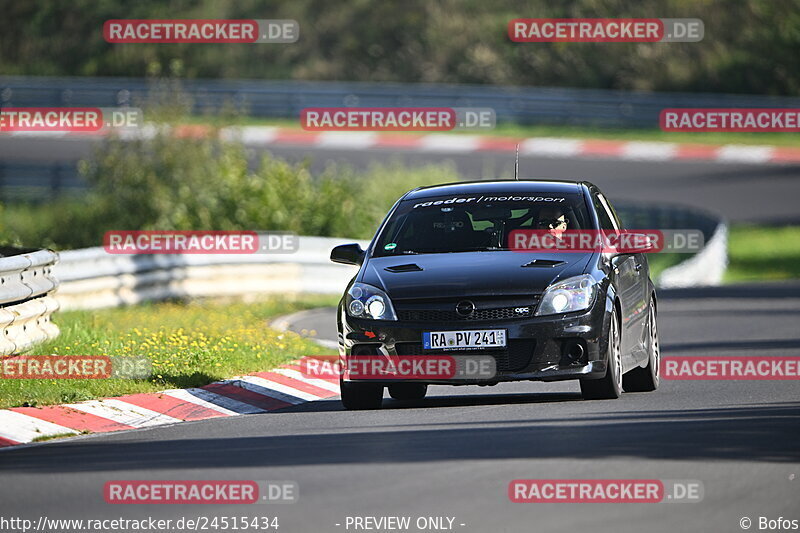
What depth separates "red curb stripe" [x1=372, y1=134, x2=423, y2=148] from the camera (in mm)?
42281

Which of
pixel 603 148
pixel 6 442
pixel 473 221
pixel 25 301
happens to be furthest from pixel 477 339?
pixel 603 148

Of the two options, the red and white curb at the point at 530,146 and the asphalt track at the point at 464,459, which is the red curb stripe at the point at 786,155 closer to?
the red and white curb at the point at 530,146

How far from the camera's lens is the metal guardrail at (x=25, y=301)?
12664 millimetres

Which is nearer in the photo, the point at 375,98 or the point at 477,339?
the point at 477,339

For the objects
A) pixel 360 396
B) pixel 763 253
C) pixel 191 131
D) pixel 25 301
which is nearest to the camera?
pixel 360 396

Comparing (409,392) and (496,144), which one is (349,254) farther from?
(496,144)

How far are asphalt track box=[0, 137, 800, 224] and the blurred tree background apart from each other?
8903 millimetres

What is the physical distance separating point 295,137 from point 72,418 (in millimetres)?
32168

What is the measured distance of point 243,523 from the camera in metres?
7.64

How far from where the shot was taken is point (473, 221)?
12.4m

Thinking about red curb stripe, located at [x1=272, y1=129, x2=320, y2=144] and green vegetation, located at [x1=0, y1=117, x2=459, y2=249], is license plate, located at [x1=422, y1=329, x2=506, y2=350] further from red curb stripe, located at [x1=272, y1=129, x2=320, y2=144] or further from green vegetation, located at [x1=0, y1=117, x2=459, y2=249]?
red curb stripe, located at [x1=272, y1=129, x2=320, y2=144]

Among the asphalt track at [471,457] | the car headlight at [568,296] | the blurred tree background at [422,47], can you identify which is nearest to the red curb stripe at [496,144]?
the blurred tree background at [422,47]

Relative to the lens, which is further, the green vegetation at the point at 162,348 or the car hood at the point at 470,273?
the green vegetation at the point at 162,348

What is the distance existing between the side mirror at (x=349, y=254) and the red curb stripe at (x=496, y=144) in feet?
94.1
